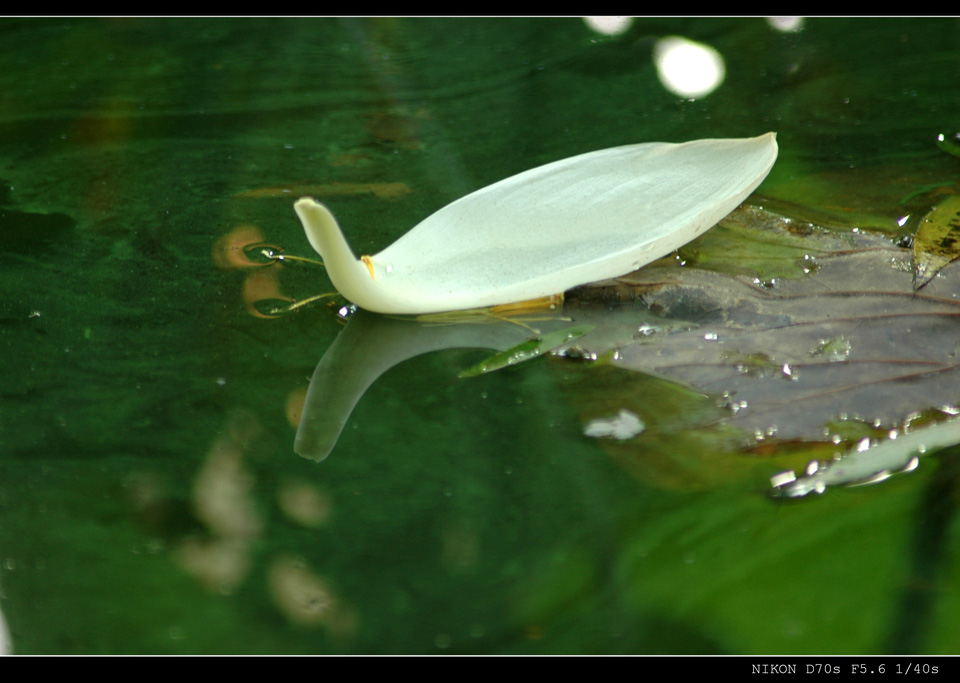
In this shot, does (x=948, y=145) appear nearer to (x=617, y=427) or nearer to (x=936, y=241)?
(x=936, y=241)

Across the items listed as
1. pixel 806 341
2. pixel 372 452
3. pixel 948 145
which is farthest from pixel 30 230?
pixel 948 145

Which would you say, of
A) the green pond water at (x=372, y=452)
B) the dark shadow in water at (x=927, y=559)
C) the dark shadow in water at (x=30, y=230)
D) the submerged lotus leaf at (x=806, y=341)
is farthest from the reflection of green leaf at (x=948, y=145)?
the dark shadow in water at (x=30, y=230)

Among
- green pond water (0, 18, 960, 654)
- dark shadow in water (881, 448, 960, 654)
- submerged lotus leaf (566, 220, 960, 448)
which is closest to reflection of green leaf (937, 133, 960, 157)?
green pond water (0, 18, 960, 654)

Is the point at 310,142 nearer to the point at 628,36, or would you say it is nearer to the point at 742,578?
the point at 628,36

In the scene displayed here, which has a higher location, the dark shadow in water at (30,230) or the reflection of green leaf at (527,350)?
the reflection of green leaf at (527,350)

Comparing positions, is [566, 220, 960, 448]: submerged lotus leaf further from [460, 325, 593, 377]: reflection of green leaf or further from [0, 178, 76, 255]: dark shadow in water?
[0, 178, 76, 255]: dark shadow in water

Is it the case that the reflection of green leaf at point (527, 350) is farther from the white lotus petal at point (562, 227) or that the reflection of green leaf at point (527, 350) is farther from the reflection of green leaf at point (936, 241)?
the reflection of green leaf at point (936, 241)
